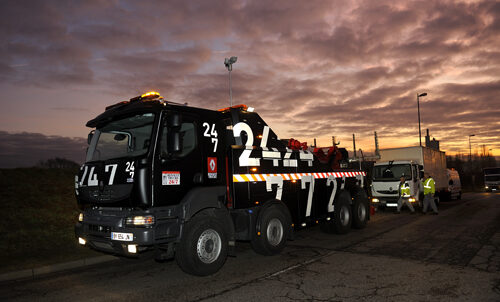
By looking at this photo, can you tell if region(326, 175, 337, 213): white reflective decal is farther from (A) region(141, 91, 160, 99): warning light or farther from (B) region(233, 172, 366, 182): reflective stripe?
(A) region(141, 91, 160, 99): warning light

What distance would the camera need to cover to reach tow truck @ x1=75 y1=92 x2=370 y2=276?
5160mm

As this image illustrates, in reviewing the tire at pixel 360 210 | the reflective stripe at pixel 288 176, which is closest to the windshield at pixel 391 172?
the tire at pixel 360 210

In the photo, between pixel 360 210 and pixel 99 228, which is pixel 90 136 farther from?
pixel 360 210

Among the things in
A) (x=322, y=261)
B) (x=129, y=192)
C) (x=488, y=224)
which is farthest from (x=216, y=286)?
(x=488, y=224)

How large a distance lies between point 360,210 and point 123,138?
23.8ft

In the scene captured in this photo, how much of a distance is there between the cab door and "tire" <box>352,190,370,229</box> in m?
5.83

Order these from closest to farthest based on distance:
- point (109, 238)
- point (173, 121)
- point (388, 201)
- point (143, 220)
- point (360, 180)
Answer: point (143, 220) → point (173, 121) → point (109, 238) → point (360, 180) → point (388, 201)

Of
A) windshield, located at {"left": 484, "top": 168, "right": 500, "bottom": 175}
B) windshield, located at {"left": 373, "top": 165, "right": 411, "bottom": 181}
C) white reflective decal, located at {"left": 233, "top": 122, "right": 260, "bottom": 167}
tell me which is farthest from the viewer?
windshield, located at {"left": 484, "top": 168, "right": 500, "bottom": 175}

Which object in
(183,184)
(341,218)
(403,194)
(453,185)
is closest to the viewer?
(183,184)

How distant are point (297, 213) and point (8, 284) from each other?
548 cm

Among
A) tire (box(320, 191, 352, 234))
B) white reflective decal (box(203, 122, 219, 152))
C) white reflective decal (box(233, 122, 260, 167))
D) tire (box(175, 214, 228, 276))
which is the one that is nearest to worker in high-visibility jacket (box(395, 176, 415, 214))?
tire (box(320, 191, 352, 234))

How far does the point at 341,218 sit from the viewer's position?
9.43m

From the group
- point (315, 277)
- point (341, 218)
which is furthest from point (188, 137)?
point (341, 218)

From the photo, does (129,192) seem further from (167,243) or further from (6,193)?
(6,193)
